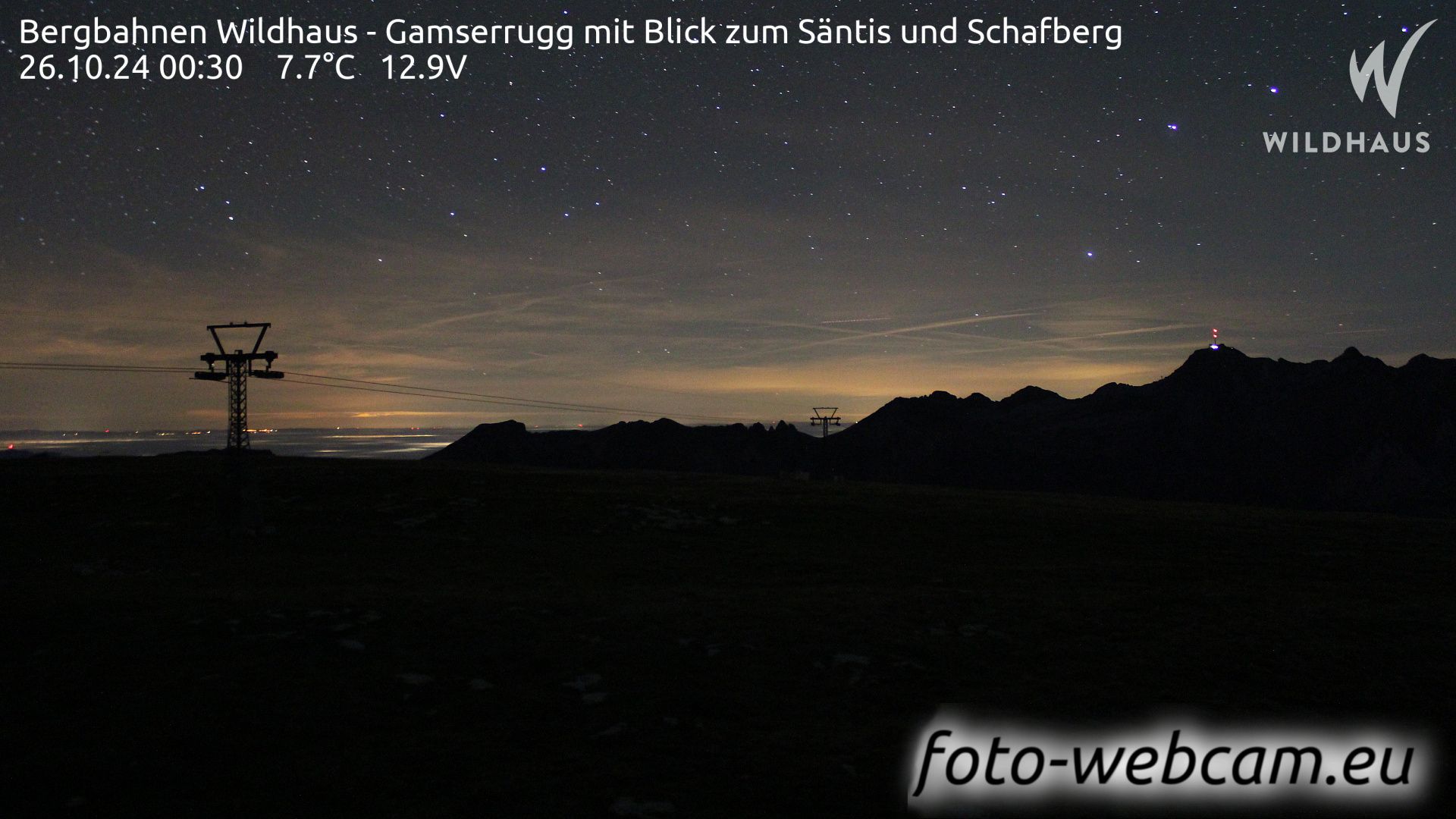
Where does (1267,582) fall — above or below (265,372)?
below

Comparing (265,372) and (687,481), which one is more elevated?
(265,372)

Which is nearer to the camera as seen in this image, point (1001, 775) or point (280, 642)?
point (1001, 775)

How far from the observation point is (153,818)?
7.68 meters

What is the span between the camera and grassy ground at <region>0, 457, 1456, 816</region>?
8.65 meters

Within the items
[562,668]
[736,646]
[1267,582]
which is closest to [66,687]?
[562,668]

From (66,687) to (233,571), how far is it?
9.97 m

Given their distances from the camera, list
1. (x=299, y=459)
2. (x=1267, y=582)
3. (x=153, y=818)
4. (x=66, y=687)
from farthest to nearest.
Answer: (x=299, y=459)
(x=1267, y=582)
(x=66, y=687)
(x=153, y=818)

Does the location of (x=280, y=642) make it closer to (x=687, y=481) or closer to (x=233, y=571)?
(x=233, y=571)

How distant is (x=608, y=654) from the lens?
12.9 metres

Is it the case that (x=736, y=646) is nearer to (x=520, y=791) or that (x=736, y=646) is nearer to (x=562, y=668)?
(x=562, y=668)

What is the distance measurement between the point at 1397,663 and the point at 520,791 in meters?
14.0

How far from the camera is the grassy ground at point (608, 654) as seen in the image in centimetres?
865

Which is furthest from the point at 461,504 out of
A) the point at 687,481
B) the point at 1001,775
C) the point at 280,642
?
the point at 1001,775

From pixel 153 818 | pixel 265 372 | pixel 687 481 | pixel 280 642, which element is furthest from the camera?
pixel 687 481
